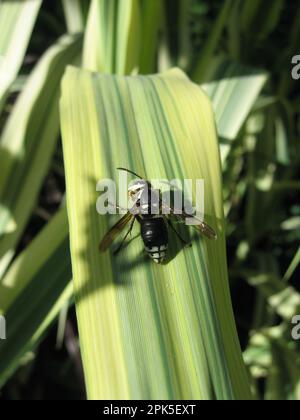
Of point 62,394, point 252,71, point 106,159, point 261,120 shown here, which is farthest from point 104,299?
point 261,120

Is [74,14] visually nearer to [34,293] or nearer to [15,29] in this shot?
[15,29]

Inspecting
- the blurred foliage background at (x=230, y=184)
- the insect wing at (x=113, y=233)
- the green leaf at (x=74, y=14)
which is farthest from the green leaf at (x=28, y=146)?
the insect wing at (x=113, y=233)

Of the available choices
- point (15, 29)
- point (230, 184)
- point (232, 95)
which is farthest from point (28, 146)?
point (230, 184)

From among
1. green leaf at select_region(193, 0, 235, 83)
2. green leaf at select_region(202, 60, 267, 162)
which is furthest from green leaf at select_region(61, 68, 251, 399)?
green leaf at select_region(193, 0, 235, 83)

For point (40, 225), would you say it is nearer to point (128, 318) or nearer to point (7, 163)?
point (7, 163)

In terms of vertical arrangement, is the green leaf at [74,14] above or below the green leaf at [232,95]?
above

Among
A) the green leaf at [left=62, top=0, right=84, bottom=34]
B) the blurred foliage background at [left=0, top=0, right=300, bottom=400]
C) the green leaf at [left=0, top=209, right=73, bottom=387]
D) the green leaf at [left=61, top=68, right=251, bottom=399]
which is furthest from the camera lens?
the green leaf at [left=62, top=0, right=84, bottom=34]

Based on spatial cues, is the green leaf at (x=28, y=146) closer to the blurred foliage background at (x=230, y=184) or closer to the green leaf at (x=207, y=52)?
the blurred foliage background at (x=230, y=184)

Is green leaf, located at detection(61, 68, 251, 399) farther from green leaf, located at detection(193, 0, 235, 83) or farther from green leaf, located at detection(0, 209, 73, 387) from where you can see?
green leaf, located at detection(193, 0, 235, 83)
